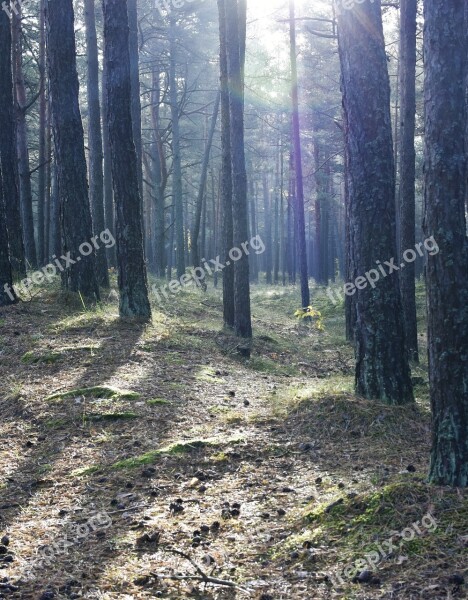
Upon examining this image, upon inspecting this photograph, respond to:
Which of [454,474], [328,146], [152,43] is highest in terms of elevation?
[152,43]

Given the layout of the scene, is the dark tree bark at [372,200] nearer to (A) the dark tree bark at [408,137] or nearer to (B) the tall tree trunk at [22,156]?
(A) the dark tree bark at [408,137]

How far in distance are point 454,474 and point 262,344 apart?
897 cm

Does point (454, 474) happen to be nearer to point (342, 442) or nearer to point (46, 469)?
point (342, 442)

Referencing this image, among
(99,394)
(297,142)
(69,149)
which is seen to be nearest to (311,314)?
(69,149)

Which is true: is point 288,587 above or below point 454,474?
below

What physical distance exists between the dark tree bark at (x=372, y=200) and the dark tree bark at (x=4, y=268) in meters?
7.07

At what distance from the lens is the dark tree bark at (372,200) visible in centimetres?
688

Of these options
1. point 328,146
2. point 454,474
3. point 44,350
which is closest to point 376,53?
point 454,474

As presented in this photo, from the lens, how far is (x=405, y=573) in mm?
3516

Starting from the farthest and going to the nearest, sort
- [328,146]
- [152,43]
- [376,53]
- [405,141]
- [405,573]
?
[328,146] → [152,43] → [405,141] → [376,53] → [405,573]

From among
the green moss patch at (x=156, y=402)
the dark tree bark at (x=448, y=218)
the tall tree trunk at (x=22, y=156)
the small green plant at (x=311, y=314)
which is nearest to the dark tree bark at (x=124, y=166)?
the green moss patch at (x=156, y=402)

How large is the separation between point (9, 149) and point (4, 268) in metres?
3.45

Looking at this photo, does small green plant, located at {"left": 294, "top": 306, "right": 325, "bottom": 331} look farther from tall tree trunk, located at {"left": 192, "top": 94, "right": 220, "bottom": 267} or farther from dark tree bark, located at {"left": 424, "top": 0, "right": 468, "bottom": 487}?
dark tree bark, located at {"left": 424, "top": 0, "right": 468, "bottom": 487}

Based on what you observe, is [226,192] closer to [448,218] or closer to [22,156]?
[22,156]
